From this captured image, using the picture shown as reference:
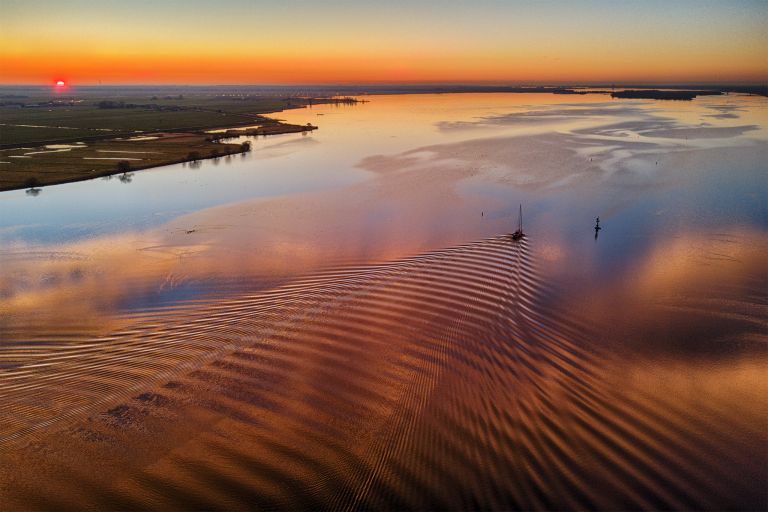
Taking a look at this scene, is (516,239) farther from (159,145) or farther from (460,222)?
(159,145)

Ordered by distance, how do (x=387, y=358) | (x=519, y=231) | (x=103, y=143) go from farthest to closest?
(x=103, y=143) → (x=519, y=231) → (x=387, y=358)

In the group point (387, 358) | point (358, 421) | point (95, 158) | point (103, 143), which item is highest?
point (103, 143)

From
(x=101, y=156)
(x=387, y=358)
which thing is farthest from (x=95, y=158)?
(x=387, y=358)

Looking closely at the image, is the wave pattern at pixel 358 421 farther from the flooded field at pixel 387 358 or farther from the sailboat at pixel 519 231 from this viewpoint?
the sailboat at pixel 519 231

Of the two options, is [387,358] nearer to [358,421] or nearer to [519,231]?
[358,421]

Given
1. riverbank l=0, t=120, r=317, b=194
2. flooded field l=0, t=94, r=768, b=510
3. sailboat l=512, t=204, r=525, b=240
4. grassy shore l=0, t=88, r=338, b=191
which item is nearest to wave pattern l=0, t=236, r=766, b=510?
flooded field l=0, t=94, r=768, b=510

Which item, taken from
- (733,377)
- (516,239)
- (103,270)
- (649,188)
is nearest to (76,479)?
(103,270)

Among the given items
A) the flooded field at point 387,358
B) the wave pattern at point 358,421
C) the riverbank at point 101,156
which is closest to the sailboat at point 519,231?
the flooded field at point 387,358
